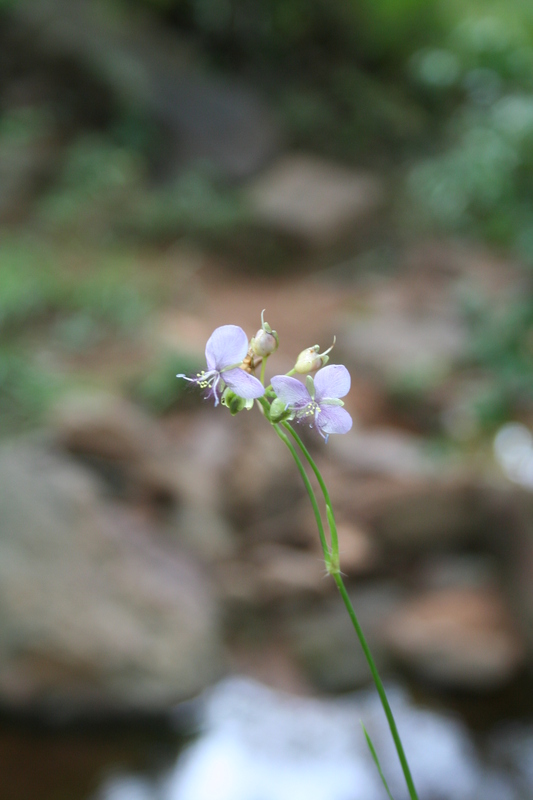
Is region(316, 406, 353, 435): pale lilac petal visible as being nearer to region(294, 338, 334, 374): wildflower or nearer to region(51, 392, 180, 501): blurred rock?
region(294, 338, 334, 374): wildflower

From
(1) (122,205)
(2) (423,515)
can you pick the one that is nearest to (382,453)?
(2) (423,515)

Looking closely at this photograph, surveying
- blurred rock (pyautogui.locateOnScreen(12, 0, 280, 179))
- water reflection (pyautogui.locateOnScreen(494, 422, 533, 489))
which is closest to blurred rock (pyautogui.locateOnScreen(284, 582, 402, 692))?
water reflection (pyautogui.locateOnScreen(494, 422, 533, 489))

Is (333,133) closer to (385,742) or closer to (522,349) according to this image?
(522,349)

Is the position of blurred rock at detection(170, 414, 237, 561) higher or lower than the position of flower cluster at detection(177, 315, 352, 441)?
higher

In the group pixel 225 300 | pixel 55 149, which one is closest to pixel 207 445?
pixel 225 300

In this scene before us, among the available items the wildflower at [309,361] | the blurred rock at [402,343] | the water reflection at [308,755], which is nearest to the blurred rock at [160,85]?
the blurred rock at [402,343]

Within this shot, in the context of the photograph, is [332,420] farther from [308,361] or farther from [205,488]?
[205,488]

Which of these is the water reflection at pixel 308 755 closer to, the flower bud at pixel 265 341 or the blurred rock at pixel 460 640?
the blurred rock at pixel 460 640
